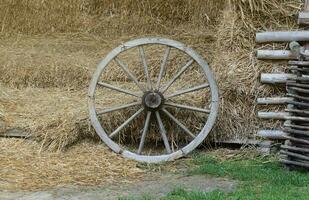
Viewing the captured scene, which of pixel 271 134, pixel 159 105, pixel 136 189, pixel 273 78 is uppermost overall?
pixel 273 78

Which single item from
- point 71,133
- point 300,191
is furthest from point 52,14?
point 300,191

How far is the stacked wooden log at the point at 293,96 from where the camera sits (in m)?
6.83

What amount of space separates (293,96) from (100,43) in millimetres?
3771

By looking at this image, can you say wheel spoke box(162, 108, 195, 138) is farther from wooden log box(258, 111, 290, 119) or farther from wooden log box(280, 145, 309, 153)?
wooden log box(280, 145, 309, 153)

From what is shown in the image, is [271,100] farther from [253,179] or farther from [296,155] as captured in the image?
[253,179]

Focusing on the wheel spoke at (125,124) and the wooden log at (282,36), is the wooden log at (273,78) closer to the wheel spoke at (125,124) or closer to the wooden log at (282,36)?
the wooden log at (282,36)

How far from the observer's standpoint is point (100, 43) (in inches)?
393

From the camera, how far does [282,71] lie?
7.51 metres

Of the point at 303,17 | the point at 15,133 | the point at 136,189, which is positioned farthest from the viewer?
the point at 15,133

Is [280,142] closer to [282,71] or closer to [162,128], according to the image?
[282,71]

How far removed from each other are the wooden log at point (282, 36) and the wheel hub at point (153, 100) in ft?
3.97

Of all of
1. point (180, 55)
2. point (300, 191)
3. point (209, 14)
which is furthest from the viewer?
point (209, 14)

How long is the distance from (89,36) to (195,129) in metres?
3.23

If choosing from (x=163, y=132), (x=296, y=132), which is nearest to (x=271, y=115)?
(x=296, y=132)
